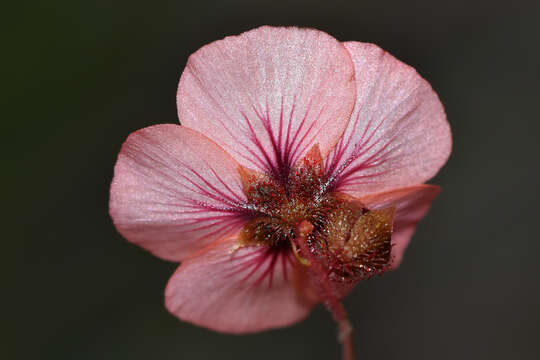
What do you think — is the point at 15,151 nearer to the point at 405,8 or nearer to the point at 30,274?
the point at 30,274

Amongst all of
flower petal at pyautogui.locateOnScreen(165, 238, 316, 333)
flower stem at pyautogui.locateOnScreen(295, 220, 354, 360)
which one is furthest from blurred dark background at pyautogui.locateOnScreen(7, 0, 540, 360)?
flower stem at pyautogui.locateOnScreen(295, 220, 354, 360)

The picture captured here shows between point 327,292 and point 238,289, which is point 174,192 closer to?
point 238,289

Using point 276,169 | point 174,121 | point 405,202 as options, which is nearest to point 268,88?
point 276,169

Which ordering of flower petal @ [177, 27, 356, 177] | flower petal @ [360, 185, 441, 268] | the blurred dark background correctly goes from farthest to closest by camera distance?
the blurred dark background, flower petal @ [360, 185, 441, 268], flower petal @ [177, 27, 356, 177]

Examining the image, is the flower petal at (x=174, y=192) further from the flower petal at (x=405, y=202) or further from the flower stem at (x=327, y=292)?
the flower petal at (x=405, y=202)

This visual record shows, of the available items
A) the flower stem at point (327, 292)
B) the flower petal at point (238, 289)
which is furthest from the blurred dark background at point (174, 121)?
the flower stem at point (327, 292)

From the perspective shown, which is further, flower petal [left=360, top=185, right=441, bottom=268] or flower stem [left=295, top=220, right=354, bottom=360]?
flower petal [left=360, top=185, right=441, bottom=268]

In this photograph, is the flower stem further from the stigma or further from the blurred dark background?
the blurred dark background

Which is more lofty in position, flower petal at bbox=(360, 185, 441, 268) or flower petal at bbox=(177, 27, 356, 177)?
flower petal at bbox=(177, 27, 356, 177)
